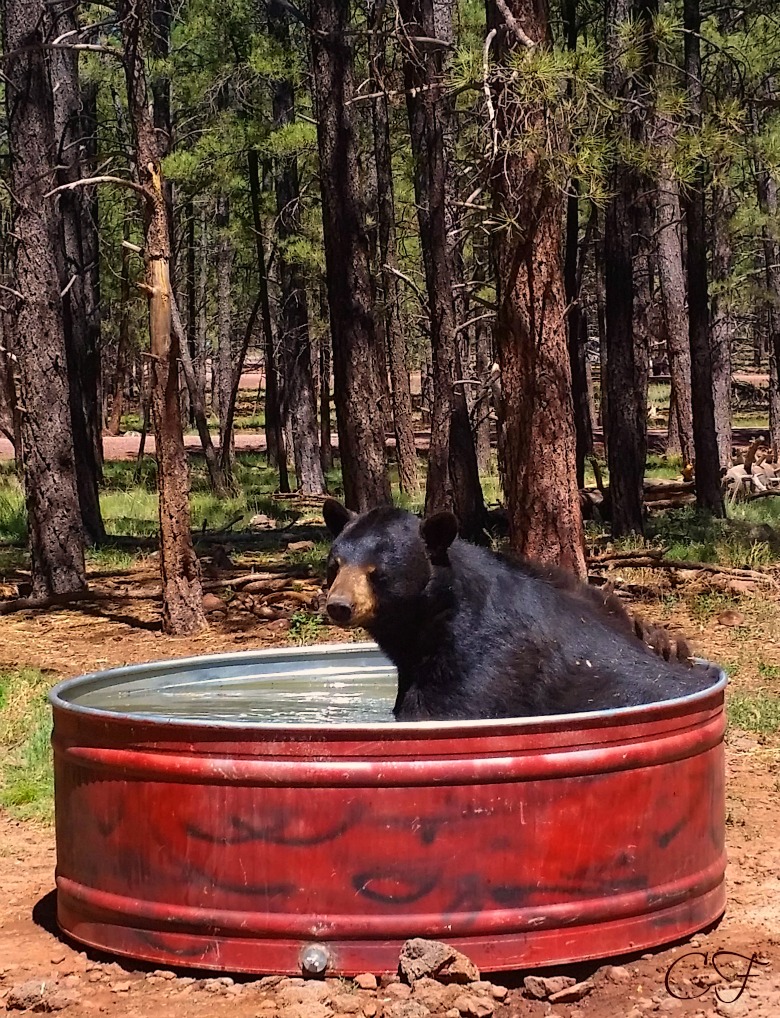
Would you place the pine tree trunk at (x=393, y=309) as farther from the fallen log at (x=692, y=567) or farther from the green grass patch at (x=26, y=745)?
the green grass patch at (x=26, y=745)

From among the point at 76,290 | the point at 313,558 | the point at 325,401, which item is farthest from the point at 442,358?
the point at 325,401

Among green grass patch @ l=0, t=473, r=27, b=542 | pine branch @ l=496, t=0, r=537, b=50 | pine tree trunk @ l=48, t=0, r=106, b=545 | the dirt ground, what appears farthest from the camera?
green grass patch @ l=0, t=473, r=27, b=542

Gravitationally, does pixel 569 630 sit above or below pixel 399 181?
below

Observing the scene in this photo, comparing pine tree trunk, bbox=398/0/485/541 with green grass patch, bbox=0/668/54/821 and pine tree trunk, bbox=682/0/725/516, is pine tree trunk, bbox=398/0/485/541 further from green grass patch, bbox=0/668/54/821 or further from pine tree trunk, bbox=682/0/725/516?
green grass patch, bbox=0/668/54/821

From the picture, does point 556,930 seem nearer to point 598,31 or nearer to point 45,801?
point 45,801

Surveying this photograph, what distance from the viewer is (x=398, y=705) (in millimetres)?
5152

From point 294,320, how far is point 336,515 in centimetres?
2155

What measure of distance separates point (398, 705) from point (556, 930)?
1112mm

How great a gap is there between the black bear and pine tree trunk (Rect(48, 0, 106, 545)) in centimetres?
1013

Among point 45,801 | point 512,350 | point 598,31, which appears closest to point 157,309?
point 512,350

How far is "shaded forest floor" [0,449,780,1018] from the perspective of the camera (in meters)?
4.29

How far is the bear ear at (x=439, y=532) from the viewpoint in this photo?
5.07 meters
